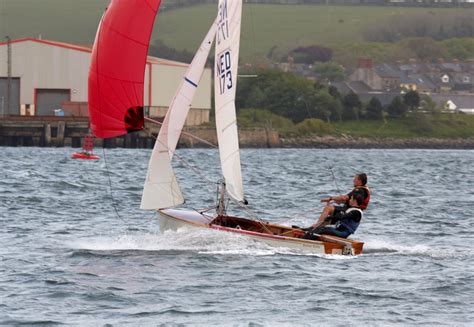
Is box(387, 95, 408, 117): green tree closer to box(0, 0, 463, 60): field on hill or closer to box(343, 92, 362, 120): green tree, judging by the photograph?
box(343, 92, 362, 120): green tree

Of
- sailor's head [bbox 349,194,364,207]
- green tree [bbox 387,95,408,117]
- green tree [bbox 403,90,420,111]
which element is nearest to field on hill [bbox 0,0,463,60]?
green tree [bbox 387,95,408,117]

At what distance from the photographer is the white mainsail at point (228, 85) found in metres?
22.1

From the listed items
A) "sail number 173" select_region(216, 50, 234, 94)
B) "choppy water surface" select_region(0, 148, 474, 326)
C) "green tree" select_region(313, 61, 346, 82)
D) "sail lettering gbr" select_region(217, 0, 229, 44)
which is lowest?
"choppy water surface" select_region(0, 148, 474, 326)

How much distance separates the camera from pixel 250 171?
59.6 m

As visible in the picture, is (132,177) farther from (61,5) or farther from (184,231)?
(61,5)

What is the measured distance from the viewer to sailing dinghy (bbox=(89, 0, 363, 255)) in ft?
70.5

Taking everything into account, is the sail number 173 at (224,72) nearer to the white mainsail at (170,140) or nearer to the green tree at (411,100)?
the white mainsail at (170,140)

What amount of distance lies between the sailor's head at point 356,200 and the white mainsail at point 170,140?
332cm

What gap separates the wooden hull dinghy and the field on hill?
104369 mm

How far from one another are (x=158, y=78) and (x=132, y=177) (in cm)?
4198

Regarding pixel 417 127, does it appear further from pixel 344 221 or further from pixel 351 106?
pixel 344 221

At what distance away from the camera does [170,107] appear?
72.3ft

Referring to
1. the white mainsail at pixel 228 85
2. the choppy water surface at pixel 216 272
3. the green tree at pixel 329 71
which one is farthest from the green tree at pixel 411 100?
the white mainsail at pixel 228 85

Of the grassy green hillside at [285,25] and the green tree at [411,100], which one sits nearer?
the green tree at [411,100]
